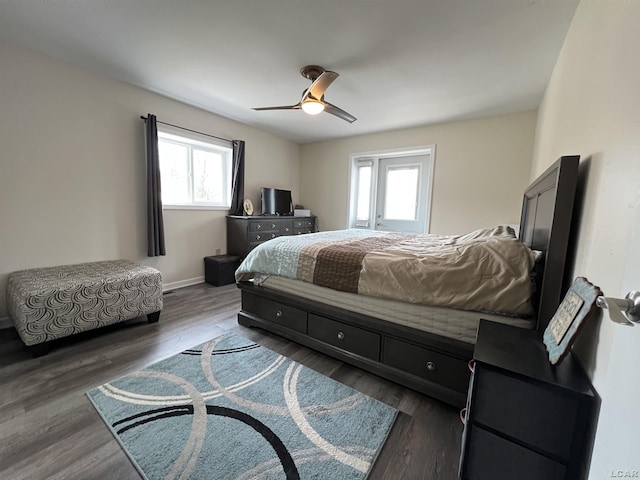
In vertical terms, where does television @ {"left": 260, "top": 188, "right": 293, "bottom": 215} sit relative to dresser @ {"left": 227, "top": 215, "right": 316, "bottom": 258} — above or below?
above

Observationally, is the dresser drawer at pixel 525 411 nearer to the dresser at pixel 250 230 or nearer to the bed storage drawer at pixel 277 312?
the bed storage drawer at pixel 277 312

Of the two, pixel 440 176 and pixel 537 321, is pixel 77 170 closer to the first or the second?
pixel 537 321

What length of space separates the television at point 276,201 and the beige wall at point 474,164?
1.51 meters

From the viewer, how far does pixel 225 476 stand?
1077mm

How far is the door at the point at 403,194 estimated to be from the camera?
4.24 m

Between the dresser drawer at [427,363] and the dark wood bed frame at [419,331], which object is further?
the dresser drawer at [427,363]

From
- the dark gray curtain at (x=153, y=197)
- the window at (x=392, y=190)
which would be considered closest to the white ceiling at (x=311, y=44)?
the dark gray curtain at (x=153, y=197)

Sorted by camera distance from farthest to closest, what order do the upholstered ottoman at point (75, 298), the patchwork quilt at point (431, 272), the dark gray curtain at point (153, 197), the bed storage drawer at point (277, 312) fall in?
the dark gray curtain at point (153, 197) < the bed storage drawer at point (277, 312) < the upholstered ottoman at point (75, 298) < the patchwork quilt at point (431, 272)

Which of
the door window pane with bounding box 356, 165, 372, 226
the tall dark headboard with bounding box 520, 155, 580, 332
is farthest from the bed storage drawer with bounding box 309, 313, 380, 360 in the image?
the door window pane with bounding box 356, 165, 372, 226

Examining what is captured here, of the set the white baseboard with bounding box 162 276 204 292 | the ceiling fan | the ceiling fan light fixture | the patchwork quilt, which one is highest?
the ceiling fan

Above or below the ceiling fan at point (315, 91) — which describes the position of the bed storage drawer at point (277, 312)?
below

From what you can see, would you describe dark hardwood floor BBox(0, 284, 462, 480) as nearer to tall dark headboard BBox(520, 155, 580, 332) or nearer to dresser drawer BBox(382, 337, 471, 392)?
A: dresser drawer BBox(382, 337, 471, 392)

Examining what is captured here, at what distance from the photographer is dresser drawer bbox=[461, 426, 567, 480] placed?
2.85 ft

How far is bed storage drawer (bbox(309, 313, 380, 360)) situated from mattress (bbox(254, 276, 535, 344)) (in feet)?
0.45
